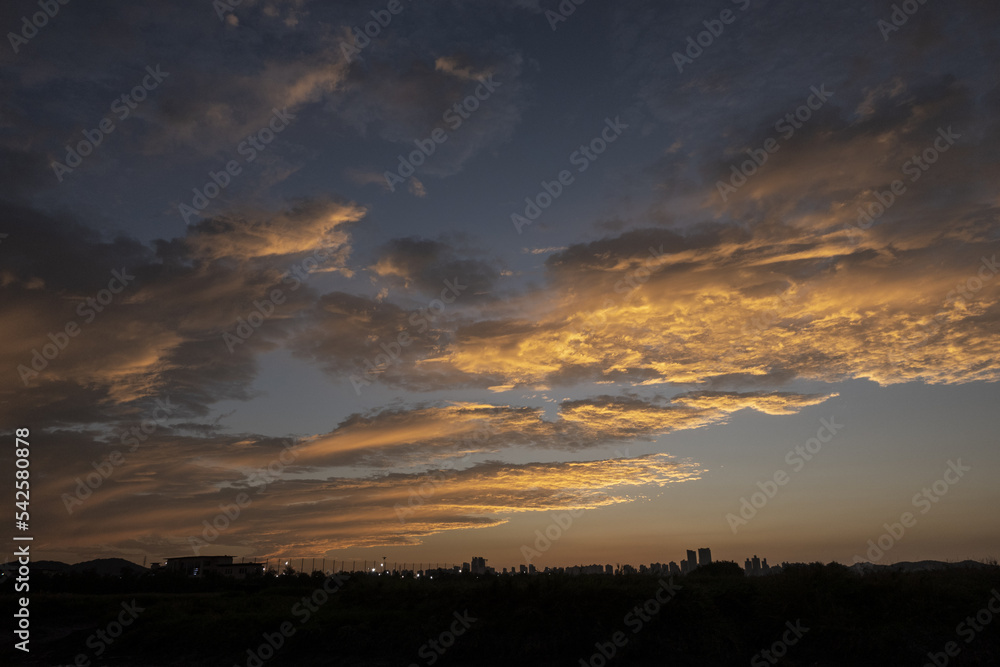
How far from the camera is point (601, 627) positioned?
18844 mm

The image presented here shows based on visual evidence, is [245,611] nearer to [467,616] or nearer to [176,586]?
[467,616]

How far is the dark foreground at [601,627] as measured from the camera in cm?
1714

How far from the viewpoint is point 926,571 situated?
73.7 feet

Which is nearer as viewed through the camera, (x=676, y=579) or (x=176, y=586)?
(x=676, y=579)

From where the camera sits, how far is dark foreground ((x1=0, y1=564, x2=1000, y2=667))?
56.2ft

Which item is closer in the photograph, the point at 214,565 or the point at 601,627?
the point at 601,627

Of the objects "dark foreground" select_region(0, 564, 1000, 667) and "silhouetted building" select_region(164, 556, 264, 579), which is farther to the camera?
"silhouetted building" select_region(164, 556, 264, 579)

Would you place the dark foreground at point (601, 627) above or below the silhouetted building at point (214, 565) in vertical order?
above

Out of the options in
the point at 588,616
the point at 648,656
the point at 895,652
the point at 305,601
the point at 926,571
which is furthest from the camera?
the point at 305,601

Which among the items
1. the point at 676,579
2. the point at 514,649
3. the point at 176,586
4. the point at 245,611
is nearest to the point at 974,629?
the point at 676,579

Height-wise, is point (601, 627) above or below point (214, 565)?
above

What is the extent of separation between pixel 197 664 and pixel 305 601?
589cm

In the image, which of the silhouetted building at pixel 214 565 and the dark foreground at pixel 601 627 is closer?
the dark foreground at pixel 601 627

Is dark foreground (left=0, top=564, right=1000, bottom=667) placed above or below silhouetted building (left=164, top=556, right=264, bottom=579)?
above
